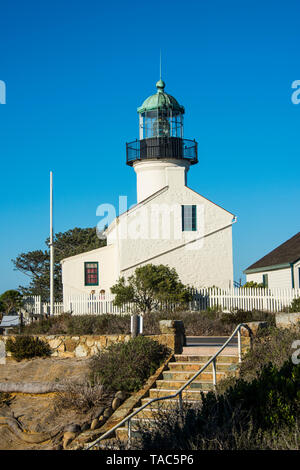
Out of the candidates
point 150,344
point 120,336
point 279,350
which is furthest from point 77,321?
point 279,350

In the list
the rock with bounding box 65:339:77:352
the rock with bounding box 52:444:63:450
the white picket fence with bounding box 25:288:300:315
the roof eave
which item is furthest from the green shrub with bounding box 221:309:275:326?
the rock with bounding box 52:444:63:450

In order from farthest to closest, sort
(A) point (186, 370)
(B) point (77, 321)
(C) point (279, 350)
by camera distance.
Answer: (B) point (77, 321)
(A) point (186, 370)
(C) point (279, 350)

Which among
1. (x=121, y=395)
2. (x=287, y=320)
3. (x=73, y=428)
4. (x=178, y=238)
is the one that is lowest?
(x=73, y=428)

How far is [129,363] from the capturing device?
12.1 metres

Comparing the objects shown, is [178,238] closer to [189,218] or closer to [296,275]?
[189,218]

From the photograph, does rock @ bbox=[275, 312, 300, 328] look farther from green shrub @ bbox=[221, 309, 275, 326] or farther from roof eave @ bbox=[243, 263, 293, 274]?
roof eave @ bbox=[243, 263, 293, 274]

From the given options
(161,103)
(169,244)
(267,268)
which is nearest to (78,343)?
(169,244)

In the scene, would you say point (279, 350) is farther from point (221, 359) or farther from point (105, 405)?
point (105, 405)

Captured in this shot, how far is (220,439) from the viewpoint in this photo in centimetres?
686

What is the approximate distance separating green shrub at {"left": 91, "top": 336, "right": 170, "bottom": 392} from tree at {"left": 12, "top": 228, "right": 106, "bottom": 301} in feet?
100

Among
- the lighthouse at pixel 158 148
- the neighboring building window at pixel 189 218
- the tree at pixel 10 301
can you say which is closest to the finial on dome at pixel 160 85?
the lighthouse at pixel 158 148

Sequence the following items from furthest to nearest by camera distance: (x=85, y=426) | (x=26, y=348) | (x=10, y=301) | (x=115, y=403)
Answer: (x=10, y=301) < (x=26, y=348) < (x=115, y=403) < (x=85, y=426)

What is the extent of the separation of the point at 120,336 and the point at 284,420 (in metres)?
7.42

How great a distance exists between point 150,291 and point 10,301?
23.6 feet
